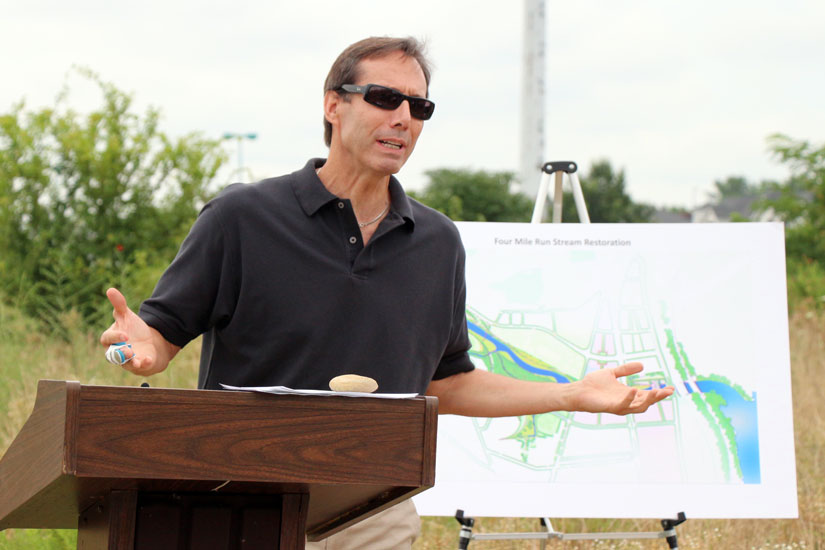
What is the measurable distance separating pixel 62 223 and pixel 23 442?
19.1 ft

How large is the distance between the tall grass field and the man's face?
2072 millimetres

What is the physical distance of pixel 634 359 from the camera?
12.7ft

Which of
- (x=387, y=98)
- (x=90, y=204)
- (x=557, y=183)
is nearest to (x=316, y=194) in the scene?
(x=387, y=98)

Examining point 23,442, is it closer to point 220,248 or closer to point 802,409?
point 220,248

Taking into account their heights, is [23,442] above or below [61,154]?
below

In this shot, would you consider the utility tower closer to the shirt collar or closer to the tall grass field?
the tall grass field

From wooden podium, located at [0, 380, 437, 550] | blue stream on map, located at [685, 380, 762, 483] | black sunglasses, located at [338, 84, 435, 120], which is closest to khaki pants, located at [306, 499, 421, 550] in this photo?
wooden podium, located at [0, 380, 437, 550]

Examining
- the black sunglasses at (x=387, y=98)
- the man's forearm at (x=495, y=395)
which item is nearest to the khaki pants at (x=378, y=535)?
the man's forearm at (x=495, y=395)

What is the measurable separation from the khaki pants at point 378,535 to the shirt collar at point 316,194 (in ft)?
2.20

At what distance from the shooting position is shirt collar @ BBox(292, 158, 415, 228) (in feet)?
7.31

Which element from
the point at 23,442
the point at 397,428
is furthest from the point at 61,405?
the point at 397,428

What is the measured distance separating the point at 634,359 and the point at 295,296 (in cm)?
208

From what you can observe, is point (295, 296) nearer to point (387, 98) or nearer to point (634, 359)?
point (387, 98)

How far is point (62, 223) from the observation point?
7.01 metres
